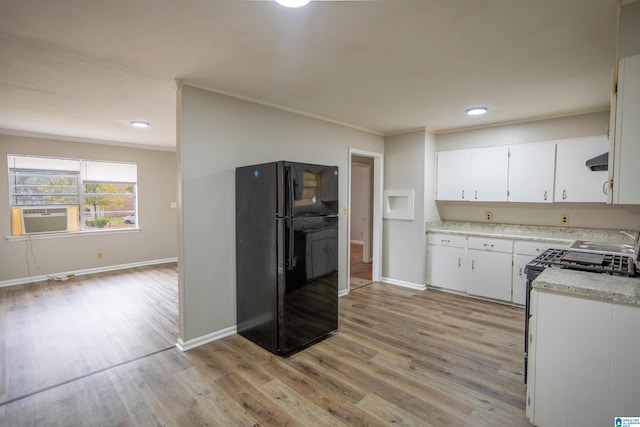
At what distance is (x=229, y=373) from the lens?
250cm

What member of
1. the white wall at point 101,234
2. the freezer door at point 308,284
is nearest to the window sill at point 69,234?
the white wall at point 101,234

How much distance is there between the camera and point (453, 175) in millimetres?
4633

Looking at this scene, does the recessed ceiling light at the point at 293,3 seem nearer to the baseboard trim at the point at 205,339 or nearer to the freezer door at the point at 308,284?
the freezer door at the point at 308,284

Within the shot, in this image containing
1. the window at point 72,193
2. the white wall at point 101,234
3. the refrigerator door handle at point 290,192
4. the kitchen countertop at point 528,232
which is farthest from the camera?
the window at point 72,193

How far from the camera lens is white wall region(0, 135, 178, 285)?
191 inches

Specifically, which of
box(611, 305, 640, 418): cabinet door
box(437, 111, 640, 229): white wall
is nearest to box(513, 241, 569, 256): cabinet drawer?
box(437, 111, 640, 229): white wall

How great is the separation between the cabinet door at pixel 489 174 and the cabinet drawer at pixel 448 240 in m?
0.61

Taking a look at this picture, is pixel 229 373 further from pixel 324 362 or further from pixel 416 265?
pixel 416 265

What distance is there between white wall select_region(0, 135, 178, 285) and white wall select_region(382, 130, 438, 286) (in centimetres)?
453

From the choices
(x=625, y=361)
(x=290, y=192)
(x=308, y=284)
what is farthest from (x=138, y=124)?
(x=625, y=361)

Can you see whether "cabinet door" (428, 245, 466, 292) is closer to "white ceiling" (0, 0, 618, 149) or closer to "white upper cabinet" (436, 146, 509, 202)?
"white upper cabinet" (436, 146, 509, 202)

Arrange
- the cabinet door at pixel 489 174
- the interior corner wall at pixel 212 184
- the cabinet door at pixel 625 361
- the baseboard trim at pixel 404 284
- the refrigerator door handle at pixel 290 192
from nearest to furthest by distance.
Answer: the cabinet door at pixel 625 361
the refrigerator door handle at pixel 290 192
the interior corner wall at pixel 212 184
the cabinet door at pixel 489 174
the baseboard trim at pixel 404 284

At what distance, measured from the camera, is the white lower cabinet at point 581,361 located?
4.95 ft

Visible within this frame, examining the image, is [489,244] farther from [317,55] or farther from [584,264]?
[317,55]
